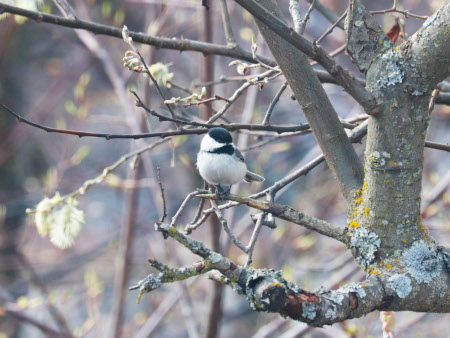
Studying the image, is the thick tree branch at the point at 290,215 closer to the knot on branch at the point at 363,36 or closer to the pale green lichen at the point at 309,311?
the pale green lichen at the point at 309,311

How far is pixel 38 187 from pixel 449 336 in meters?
4.46

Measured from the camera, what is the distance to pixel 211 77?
316 centimetres

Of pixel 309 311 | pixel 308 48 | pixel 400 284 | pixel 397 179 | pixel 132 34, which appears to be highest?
pixel 132 34

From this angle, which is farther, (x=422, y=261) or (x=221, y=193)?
(x=221, y=193)

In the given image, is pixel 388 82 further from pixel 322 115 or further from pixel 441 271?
pixel 441 271

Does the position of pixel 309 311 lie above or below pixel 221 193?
below

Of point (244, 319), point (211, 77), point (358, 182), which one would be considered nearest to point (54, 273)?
point (244, 319)

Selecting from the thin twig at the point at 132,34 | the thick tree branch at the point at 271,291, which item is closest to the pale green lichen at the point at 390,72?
the thick tree branch at the point at 271,291

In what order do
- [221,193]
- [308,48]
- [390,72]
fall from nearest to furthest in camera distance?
[308,48]
[390,72]
[221,193]

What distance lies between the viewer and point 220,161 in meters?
2.21

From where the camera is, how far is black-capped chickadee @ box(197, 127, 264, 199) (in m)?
2.19

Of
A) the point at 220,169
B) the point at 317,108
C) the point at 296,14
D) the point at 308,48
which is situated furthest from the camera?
the point at 220,169

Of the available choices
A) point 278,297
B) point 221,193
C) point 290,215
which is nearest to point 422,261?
point 290,215

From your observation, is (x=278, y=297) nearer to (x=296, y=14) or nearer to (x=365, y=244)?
(x=365, y=244)
